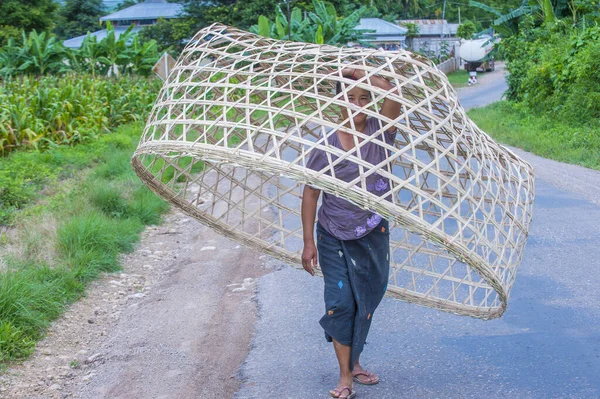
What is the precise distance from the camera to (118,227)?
7168mm

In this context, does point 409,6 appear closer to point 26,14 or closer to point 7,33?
point 26,14

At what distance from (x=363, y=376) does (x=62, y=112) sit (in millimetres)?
11454

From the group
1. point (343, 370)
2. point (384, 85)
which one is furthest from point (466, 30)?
point (343, 370)

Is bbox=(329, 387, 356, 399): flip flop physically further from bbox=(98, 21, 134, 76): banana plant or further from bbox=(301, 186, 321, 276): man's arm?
bbox=(98, 21, 134, 76): banana plant

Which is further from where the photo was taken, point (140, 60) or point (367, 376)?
point (140, 60)

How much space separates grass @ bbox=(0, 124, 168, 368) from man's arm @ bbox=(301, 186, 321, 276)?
1.88m

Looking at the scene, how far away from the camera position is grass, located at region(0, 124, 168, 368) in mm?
4711

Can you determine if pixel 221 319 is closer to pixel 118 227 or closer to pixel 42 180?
pixel 118 227

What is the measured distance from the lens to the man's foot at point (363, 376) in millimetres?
3834

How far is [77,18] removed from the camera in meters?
48.9

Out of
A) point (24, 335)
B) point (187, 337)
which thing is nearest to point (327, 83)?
point (187, 337)

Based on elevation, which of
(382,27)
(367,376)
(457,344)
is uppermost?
(367,376)

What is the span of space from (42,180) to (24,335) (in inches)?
226

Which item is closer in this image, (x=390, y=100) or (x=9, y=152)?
(x=390, y=100)
